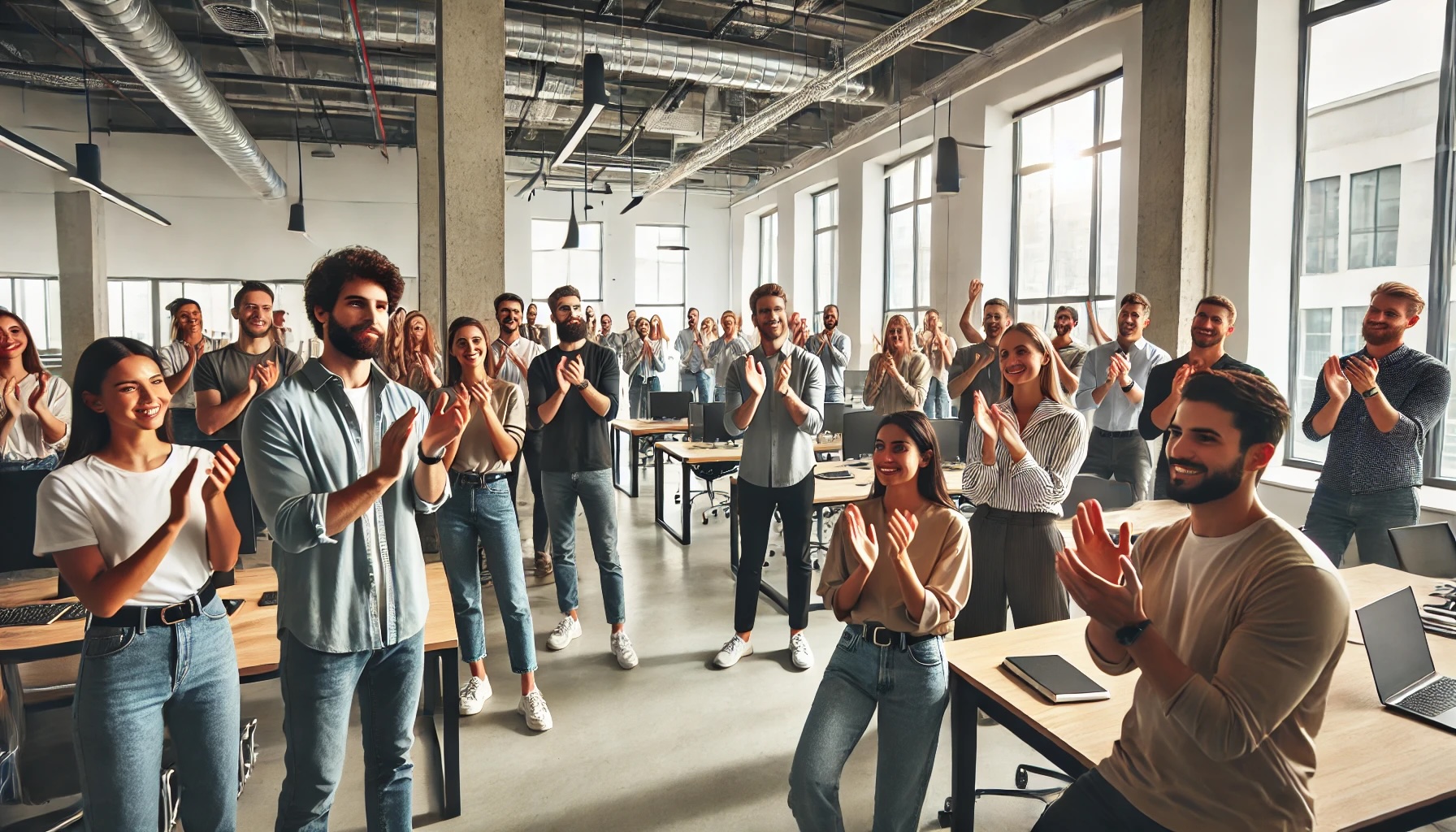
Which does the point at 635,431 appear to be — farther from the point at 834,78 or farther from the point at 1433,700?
the point at 1433,700

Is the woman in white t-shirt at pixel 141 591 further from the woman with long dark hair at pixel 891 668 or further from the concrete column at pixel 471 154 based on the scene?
the concrete column at pixel 471 154

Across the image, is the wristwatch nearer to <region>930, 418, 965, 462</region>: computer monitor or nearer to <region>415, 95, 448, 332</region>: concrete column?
<region>930, 418, 965, 462</region>: computer monitor

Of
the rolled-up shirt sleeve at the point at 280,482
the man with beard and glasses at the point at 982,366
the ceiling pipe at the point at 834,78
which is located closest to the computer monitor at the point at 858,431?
the man with beard and glasses at the point at 982,366

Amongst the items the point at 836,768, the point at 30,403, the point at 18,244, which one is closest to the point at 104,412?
the point at 836,768

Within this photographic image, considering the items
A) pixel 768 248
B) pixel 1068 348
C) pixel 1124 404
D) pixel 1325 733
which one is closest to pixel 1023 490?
pixel 1325 733

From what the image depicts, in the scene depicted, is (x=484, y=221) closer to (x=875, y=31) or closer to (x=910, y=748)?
(x=910, y=748)

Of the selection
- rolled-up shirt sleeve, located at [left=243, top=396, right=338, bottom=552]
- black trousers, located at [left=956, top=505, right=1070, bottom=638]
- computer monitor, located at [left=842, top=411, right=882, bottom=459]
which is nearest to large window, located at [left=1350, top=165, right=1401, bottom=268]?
computer monitor, located at [left=842, top=411, right=882, bottom=459]

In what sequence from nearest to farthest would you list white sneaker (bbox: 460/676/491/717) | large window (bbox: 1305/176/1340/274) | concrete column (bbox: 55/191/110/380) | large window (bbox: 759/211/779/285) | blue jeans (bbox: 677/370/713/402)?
1. white sneaker (bbox: 460/676/491/717)
2. large window (bbox: 1305/176/1340/274)
3. concrete column (bbox: 55/191/110/380)
4. blue jeans (bbox: 677/370/713/402)
5. large window (bbox: 759/211/779/285)

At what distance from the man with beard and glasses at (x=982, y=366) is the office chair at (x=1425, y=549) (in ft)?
10.4

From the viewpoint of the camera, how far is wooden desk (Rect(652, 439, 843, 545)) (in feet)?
20.4

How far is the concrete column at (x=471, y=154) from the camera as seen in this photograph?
5379 mm

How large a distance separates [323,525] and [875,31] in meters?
9.07

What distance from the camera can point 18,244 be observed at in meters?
12.3

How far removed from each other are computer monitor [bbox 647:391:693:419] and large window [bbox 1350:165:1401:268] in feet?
18.2
